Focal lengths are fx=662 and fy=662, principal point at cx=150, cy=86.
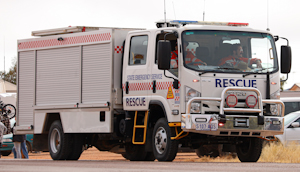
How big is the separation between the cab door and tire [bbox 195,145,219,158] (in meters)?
3.62

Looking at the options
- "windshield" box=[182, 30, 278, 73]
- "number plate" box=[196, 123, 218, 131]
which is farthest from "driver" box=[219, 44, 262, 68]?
"number plate" box=[196, 123, 218, 131]

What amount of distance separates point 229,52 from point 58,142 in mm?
5472

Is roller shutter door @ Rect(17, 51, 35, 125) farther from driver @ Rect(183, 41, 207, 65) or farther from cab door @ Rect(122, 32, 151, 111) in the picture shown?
driver @ Rect(183, 41, 207, 65)

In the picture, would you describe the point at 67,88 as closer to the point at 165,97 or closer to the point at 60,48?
the point at 60,48

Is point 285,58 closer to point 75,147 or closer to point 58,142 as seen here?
point 75,147

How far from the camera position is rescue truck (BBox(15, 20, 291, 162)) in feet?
43.3

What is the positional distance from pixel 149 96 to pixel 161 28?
58.2 inches

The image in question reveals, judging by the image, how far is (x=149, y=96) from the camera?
46.5 ft

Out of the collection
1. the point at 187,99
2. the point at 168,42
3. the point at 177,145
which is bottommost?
the point at 177,145

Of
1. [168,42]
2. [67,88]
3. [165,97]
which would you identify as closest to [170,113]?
[165,97]

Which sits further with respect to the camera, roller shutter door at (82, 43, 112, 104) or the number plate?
roller shutter door at (82, 43, 112, 104)

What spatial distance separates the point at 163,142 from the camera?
13.7m

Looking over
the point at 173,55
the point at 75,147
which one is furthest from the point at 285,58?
the point at 75,147

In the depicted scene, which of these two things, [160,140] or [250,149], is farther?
[250,149]
